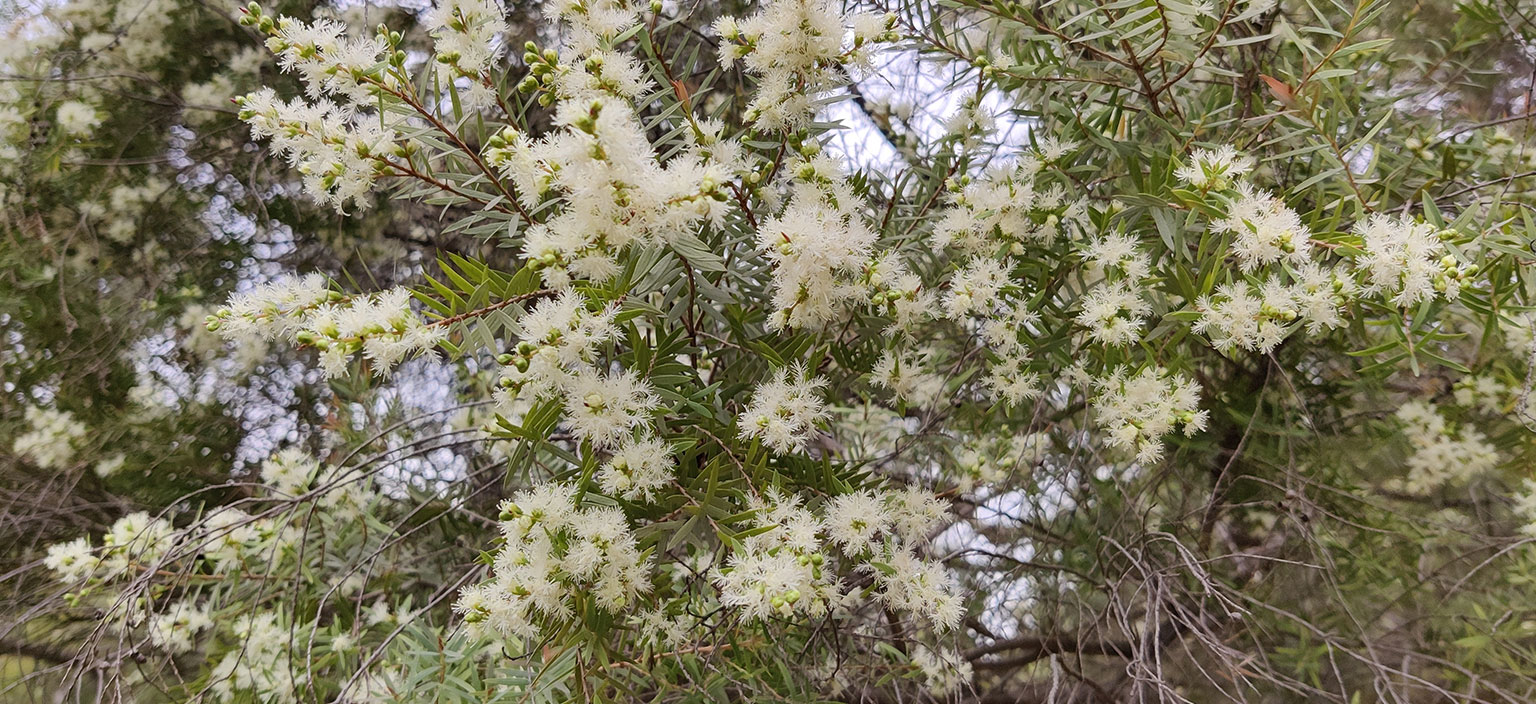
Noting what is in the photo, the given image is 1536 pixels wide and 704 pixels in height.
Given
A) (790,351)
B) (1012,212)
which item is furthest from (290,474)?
(1012,212)

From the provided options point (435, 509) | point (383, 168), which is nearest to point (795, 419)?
point (383, 168)

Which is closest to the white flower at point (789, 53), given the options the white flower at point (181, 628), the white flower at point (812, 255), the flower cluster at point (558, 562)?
the white flower at point (812, 255)

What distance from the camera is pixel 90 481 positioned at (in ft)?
7.02

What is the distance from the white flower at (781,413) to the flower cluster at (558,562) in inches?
7.4

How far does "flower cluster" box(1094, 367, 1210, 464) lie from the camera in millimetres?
1046

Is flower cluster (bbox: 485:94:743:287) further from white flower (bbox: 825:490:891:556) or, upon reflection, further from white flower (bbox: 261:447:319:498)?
white flower (bbox: 261:447:319:498)

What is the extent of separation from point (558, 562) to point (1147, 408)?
76 cm

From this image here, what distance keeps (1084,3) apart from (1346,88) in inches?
21.9

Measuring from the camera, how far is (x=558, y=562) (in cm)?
92

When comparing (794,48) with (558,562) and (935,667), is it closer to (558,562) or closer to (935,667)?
(558,562)

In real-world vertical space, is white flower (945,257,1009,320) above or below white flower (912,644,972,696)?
above

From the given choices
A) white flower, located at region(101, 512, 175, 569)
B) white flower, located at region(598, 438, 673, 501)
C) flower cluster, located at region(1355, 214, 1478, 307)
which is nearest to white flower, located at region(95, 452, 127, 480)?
white flower, located at region(101, 512, 175, 569)

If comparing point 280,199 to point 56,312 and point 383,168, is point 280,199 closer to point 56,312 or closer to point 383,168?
point 56,312

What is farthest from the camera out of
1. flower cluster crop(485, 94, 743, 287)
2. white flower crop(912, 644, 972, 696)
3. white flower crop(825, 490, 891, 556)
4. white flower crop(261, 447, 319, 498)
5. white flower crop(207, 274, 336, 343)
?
white flower crop(261, 447, 319, 498)
